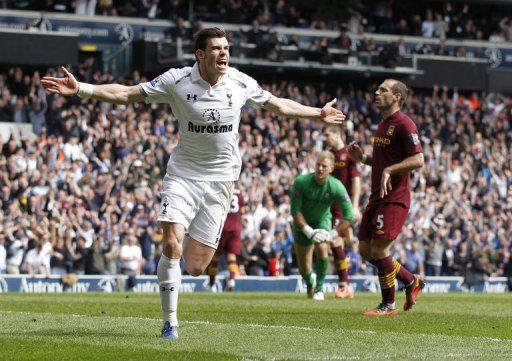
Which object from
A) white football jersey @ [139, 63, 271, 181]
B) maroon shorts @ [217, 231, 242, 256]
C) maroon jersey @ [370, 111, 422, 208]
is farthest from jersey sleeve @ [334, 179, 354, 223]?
white football jersey @ [139, 63, 271, 181]

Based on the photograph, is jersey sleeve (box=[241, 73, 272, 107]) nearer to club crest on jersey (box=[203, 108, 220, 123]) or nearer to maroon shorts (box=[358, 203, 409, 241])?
club crest on jersey (box=[203, 108, 220, 123])

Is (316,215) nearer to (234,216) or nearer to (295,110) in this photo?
(234,216)

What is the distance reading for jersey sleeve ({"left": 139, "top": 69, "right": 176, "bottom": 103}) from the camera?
11.2 m

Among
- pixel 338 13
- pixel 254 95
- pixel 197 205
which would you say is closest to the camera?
pixel 197 205

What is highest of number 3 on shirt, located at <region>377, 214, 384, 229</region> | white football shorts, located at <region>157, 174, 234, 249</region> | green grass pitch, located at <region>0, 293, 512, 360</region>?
white football shorts, located at <region>157, 174, 234, 249</region>

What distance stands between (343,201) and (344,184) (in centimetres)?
153

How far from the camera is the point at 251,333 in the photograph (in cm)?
1119

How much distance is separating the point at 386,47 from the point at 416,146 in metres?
28.8

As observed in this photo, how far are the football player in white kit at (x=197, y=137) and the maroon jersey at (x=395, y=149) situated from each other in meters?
2.92

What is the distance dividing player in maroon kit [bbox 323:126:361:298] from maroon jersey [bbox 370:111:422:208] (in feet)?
15.9

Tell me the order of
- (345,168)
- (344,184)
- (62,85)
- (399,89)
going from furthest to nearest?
1. (344,184)
2. (345,168)
3. (399,89)
4. (62,85)

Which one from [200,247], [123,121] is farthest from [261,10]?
[200,247]

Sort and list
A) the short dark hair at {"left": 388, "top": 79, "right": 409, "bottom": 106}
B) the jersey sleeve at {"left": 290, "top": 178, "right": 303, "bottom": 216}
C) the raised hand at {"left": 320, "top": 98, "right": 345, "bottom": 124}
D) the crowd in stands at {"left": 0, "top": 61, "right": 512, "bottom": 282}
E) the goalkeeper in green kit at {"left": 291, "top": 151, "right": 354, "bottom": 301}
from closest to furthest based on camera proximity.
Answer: the raised hand at {"left": 320, "top": 98, "right": 345, "bottom": 124}, the short dark hair at {"left": 388, "top": 79, "right": 409, "bottom": 106}, the goalkeeper in green kit at {"left": 291, "top": 151, "right": 354, "bottom": 301}, the jersey sleeve at {"left": 290, "top": 178, "right": 303, "bottom": 216}, the crowd in stands at {"left": 0, "top": 61, "right": 512, "bottom": 282}

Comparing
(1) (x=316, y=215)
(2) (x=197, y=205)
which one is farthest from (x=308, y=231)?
(2) (x=197, y=205)
